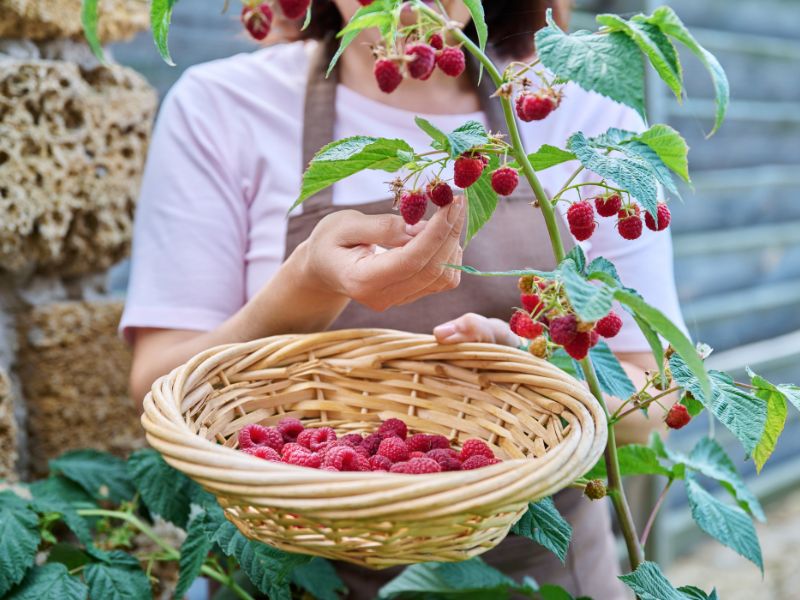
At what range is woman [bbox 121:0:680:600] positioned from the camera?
3.11ft

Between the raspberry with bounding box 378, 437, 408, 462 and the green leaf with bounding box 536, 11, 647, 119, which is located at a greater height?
the green leaf with bounding box 536, 11, 647, 119

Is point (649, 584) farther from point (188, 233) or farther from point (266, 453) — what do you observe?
point (188, 233)

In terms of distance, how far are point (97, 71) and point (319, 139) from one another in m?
0.33

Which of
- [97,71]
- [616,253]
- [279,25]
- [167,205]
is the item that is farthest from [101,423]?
[616,253]

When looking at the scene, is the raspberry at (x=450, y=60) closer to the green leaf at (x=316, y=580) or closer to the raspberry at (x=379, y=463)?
the raspberry at (x=379, y=463)

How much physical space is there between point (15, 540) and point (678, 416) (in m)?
0.57

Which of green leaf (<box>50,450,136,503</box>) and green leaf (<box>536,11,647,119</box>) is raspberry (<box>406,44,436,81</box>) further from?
green leaf (<box>50,450,136,503</box>)

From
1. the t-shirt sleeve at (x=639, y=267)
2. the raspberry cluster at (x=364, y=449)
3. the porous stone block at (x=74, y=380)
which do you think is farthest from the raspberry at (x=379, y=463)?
the porous stone block at (x=74, y=380)

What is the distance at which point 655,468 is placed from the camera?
77cm

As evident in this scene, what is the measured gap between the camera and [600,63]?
48 cm

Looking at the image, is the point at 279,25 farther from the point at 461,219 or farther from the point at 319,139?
the point at 461,219

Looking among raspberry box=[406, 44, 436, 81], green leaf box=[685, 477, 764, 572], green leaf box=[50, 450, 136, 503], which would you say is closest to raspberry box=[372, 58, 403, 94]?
raspberry box=[406, 44, 436, 81]

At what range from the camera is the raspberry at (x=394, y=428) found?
Answer: 700 mm

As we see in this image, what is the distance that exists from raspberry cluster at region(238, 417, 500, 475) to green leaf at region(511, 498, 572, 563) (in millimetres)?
54
